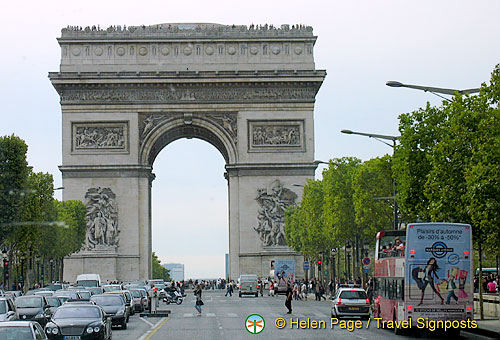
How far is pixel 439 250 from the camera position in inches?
1400

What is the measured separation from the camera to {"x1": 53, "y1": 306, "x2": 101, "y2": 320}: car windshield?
3531 cm

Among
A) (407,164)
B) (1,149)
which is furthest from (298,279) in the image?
(407,164)

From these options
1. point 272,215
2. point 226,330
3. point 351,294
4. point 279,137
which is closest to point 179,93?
point 279,137

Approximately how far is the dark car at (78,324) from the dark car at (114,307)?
836 centimetres

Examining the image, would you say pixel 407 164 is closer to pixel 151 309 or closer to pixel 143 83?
pixel 151 309

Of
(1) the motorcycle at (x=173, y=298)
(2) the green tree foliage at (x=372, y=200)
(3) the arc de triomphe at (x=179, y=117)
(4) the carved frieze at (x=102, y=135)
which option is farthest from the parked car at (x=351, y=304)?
(4) the carved frieze at (x=102, y=135)

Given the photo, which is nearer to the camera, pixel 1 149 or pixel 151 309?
pixel 151 309

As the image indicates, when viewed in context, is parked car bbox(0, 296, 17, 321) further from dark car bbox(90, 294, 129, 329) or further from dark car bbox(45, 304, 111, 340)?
dark car bbox(90, 294, 129, 329)

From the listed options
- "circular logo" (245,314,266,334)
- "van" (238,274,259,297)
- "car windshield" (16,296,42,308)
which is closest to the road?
"circular logo" (245,314,266,334)

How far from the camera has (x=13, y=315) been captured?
124ft

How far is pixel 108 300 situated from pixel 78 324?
458 inches

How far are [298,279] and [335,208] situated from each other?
18220 millimetres

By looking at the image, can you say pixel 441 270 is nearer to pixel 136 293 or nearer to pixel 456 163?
pixel 456 163

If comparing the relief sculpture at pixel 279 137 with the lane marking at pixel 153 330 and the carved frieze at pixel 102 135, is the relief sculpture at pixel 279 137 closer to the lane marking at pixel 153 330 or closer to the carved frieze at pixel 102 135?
the carved frieze at pixel 102 135
